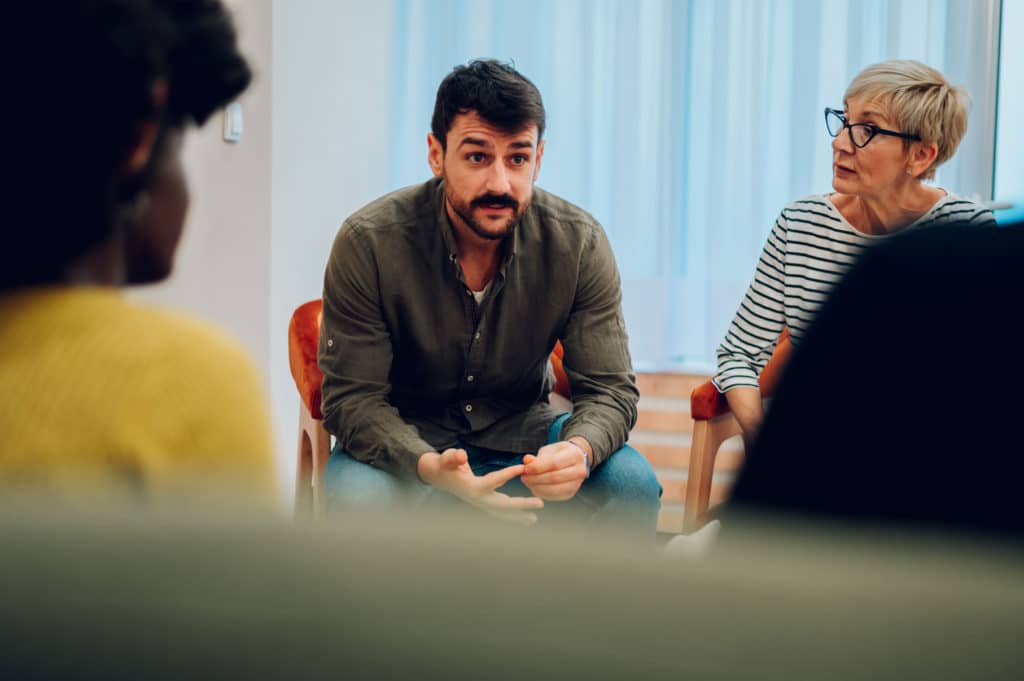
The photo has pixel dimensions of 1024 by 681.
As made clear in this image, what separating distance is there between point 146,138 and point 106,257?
0.08 metres

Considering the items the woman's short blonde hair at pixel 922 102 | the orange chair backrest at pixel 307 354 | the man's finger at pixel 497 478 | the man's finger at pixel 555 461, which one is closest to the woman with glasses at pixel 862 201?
the woman's short blonde hair at pixel 922 102

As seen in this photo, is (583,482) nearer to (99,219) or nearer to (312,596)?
(99,219)

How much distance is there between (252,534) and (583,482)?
4.85 feet

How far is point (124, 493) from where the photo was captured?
17 cm

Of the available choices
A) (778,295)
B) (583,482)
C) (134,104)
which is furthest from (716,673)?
(778,295)

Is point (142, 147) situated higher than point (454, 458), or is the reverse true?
point (142, 147)

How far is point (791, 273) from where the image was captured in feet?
5.65

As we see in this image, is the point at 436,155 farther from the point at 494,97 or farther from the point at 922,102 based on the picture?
the point at 922,102

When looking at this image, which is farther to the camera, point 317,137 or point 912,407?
point 317,137

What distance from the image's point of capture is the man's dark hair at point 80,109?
32 centimetres

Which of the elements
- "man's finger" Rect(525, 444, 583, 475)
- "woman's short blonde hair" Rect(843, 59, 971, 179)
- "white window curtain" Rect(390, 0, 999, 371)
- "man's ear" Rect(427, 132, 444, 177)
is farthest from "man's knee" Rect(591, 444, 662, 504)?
"white window curtain" Rect(390, 0, 999, 371)

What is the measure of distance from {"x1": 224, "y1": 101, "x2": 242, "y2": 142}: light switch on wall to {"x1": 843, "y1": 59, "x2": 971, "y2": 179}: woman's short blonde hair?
5.11 ft

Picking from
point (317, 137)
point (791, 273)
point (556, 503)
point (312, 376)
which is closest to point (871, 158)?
point (791, 273)

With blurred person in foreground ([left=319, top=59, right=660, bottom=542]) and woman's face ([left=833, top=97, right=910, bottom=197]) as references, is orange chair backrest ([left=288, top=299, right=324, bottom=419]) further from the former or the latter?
woman's face ([left=833, top=97, right=910, bottom=197])
